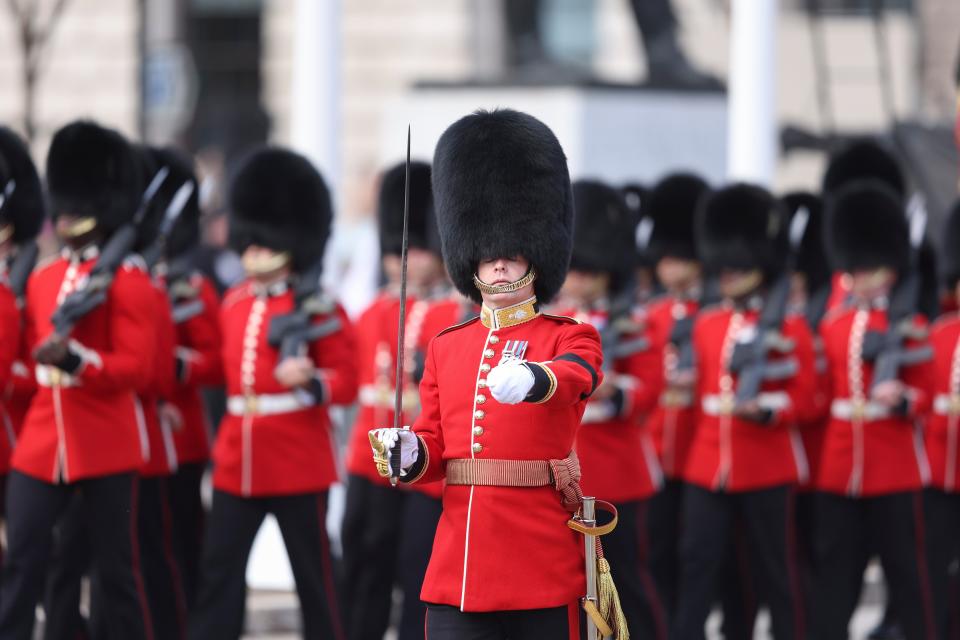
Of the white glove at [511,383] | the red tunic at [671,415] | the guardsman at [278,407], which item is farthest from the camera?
the red tunic at [671,415]

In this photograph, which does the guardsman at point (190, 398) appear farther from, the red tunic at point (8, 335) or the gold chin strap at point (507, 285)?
the gold chin strap at point (507, 285)

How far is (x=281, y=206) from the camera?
6.03 meters

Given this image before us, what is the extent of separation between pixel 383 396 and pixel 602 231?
90 centimetres

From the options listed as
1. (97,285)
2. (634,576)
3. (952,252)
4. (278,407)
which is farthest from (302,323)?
(952,252)

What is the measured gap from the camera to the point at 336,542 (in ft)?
25.3

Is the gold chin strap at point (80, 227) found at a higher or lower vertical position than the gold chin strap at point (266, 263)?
higher

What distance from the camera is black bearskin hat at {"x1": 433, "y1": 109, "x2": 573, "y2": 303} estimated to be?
4168 mm

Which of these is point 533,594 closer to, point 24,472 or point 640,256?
point 24,472

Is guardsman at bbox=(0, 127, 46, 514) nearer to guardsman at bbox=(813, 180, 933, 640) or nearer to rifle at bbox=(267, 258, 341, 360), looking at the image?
rifle at bbox=(267, 258, 341, 360)

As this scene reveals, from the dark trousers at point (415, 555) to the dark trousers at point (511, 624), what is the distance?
150cm

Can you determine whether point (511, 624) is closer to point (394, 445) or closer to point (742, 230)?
point (394, 445)

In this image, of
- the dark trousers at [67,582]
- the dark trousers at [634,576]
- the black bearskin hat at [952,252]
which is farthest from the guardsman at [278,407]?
the black bearskin hat at [952,252]

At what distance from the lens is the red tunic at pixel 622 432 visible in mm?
5777

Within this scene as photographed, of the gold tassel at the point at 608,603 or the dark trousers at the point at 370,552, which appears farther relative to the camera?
the dark trousers at the point at 370,552
